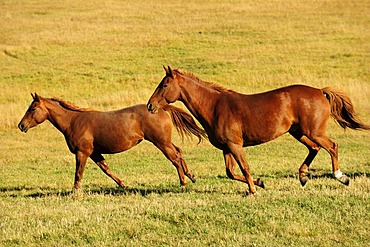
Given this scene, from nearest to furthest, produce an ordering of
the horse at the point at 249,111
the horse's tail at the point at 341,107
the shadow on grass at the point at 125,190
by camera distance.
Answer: the horse at the point at 249,111 < the horse's tail at the point at 341,107 < the shadow on grass at the point at 125,190

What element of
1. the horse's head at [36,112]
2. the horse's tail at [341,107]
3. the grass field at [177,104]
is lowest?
the grass field at [177,104]

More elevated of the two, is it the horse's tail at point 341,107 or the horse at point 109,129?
the horse's tail at point 341,107

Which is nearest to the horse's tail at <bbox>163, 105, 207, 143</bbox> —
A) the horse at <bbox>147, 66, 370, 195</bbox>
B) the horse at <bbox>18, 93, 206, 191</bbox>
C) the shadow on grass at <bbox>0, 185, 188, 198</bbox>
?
the horse at <bbox>18, 93, 206, 191</bbox>

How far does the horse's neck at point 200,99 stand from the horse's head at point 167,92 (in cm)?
14

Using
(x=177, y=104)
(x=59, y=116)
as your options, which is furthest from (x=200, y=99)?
(x=177, y=104)

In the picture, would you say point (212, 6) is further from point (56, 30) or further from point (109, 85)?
point (109, 85)

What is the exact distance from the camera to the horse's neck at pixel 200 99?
1118 cm

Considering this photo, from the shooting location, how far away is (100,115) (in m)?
13.1

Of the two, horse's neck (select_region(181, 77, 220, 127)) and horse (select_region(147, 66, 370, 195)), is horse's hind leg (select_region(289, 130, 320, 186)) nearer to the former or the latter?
horse (select_region(147, 66, 370, 195))

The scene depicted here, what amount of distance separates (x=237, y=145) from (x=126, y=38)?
3732cm

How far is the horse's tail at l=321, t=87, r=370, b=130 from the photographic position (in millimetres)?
11812

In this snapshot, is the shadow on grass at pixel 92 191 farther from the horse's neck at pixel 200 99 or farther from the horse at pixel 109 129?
the horse's neck at pixel 200 99

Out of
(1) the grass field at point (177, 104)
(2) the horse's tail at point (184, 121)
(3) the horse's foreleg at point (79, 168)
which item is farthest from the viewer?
(2) the horse's tail at point (184, 121)

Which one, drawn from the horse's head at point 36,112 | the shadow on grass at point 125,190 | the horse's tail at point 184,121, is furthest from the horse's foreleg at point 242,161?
the horse's head at point 36,112
